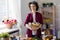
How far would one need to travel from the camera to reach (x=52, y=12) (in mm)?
3256

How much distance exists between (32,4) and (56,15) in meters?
0.81

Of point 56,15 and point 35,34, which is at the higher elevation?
point 56,15

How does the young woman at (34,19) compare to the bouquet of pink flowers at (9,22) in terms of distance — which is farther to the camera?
the bouquet of pink flowers at (9,22)

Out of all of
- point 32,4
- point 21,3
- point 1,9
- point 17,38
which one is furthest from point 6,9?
point 17,38

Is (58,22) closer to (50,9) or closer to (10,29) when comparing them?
(50,9)

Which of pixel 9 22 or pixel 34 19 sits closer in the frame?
pixel 34 19

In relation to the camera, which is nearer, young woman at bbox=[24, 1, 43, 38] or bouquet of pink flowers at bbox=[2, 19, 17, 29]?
young woman at bbox=[24, 1, 43, 38]

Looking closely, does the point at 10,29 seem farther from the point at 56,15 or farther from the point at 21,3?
the point at 56,15

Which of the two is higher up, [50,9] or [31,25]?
[50,9]

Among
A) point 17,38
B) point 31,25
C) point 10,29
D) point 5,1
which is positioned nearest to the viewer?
point 17,38

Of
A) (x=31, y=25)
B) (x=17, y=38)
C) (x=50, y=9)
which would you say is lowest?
(x=17, y=38)

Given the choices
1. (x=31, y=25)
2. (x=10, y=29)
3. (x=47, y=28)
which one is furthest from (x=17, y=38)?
(x=47, y=28)

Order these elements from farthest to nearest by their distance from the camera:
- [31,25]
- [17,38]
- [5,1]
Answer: [5,1]
[31,25]
[17,38]

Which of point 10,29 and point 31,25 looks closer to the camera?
point 31,25
